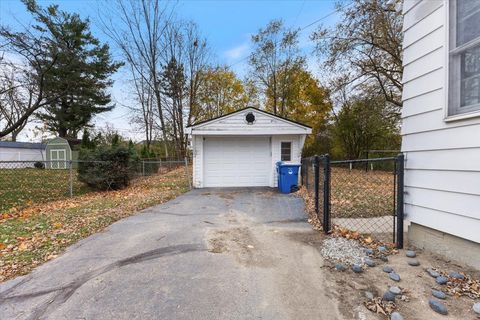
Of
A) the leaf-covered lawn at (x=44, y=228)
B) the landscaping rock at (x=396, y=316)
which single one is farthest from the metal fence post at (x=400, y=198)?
the leaf-covered lawn at (x=44, y=228)

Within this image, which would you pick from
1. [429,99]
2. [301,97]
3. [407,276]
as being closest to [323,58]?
[301,97]

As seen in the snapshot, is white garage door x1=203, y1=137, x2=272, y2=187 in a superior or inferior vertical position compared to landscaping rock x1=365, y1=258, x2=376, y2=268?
superior

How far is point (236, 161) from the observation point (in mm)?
10047

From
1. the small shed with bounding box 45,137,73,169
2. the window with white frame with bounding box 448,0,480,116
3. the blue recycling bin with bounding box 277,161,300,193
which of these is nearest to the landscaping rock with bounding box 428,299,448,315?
the window with white frame with bounding box 448,0,480,116

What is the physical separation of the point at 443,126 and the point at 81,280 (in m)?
4.19

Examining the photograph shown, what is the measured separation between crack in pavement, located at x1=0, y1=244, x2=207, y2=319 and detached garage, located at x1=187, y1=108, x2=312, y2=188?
635cm

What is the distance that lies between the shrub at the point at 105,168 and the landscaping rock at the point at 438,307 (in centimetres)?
994

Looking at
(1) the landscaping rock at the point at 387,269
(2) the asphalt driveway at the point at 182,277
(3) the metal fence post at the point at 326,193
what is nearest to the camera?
(2) the asphalt driveway at the point at 182,277

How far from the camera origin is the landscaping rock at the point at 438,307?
2.00 m

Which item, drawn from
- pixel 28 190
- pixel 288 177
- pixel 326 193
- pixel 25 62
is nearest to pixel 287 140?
pixel 288 177

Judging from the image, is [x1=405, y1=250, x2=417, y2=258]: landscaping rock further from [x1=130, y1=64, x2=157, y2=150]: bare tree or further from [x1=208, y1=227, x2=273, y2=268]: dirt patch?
[x1=130, y1=64, x2=157, y2=150]: bare tree

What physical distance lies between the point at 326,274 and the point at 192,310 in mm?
1418

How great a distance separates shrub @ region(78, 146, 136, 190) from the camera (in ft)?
31.6

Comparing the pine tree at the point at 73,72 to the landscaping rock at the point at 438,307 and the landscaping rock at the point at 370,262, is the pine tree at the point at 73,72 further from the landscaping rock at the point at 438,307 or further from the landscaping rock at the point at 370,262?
the landscaping rock at the point at 438,307
